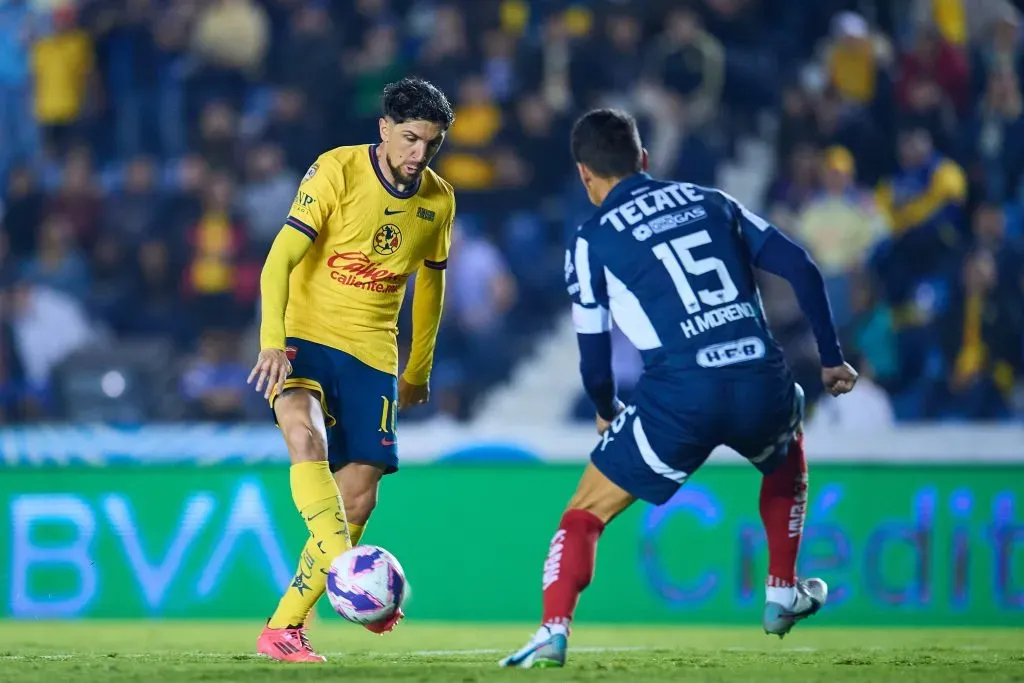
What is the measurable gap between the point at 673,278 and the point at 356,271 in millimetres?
1566

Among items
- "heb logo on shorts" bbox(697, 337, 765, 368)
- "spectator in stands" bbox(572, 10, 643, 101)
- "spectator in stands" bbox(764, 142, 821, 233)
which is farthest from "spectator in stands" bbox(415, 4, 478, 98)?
"heb logo on shorts" bbox(697, 337, 765, 368)

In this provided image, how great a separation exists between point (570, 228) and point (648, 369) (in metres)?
7.57

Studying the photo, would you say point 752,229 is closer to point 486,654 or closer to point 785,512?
point 785,512

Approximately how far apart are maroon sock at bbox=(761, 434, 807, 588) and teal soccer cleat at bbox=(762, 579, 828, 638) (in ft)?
0.22

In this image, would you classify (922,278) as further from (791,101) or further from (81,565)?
(81,565)

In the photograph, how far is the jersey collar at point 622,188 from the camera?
18.4ft

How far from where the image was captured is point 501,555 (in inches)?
393

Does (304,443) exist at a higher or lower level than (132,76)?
lower

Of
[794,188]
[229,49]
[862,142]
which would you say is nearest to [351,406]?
[794,188]

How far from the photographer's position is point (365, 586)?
582 centimetres

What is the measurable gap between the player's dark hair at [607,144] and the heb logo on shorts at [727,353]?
2.33ft

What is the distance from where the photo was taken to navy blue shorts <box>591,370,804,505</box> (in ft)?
18.0

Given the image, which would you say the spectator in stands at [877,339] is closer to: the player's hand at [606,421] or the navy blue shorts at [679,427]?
the player's hand at [606,421]

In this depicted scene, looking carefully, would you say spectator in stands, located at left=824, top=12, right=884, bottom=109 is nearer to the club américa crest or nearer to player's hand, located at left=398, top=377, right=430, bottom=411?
player's hand, located at left=398, top=377, right=430, bottom=411
